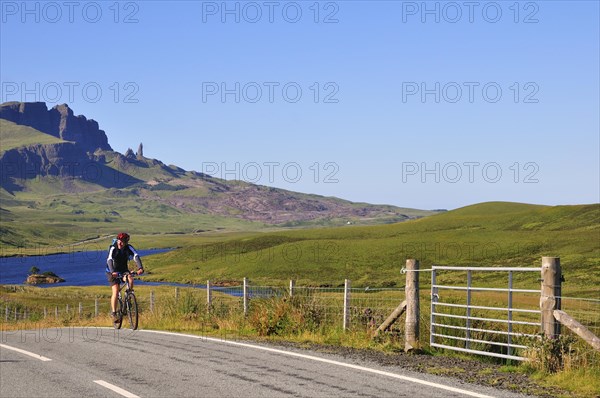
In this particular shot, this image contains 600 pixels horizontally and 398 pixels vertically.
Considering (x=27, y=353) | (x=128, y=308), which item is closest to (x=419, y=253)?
(x=128, y=308)

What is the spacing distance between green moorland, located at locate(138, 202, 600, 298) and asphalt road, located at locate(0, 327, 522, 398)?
3063 inches

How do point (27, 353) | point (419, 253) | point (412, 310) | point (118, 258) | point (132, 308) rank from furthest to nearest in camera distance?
point (419, 253), point (132, 308), point (118, 258), point (27, 353), point (412, 310)

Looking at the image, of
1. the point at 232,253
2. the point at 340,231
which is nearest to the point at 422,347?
the point at 232,253

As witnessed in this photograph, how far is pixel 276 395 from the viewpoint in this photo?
10.4 metres

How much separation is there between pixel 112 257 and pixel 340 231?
6841 inches

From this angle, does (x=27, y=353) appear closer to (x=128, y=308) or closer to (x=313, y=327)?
(x=128, y=308)

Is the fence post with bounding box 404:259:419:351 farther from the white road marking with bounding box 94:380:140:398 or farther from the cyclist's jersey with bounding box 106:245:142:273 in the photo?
the cyclist's jersey with bounding box 106:245:142:273

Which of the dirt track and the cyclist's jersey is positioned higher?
the cyclist's jersey

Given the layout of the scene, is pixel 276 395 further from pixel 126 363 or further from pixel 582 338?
pixel 582 338

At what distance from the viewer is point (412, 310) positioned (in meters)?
15.9

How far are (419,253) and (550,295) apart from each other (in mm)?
116908

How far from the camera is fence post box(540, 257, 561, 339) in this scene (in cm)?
1288

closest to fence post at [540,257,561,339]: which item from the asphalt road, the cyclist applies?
the asphalt road

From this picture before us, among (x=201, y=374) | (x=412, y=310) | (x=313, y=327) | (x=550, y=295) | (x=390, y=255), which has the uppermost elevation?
(x=550, y=295)
